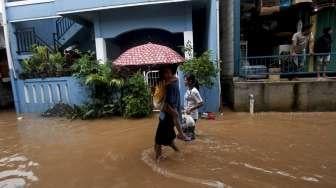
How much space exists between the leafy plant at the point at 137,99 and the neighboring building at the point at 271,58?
2866mm

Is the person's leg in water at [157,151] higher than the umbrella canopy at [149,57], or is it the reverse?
the umbrella canopy at [149,57]

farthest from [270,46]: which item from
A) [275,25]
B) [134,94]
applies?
[134,94]

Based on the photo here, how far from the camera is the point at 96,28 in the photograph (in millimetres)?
10773

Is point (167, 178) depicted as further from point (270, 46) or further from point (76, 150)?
point (270, 46)

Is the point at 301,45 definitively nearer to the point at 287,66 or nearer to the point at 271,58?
the point at 287,66

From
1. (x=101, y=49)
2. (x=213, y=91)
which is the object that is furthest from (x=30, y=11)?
(x=213, y=91)

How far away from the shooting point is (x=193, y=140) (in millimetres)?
6562

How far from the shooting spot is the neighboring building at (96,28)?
9938 millimetres

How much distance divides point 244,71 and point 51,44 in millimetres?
8747

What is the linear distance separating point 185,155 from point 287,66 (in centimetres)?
593

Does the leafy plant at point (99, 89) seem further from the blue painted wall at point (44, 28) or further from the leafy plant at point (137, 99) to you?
the blue painted wall at point (44, 28)

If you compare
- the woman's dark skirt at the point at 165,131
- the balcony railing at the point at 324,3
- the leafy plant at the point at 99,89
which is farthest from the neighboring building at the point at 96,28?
the woman's dark skirt at the point at 165,131

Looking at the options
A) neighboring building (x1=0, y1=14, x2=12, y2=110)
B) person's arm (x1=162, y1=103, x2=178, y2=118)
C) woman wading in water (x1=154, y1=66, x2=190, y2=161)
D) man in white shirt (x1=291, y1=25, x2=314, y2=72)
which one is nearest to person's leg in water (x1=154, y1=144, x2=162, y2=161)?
woman wading in water (x1=154, y1=66, x2=190, y2=161)

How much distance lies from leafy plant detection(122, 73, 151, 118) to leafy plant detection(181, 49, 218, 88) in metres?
1.47
